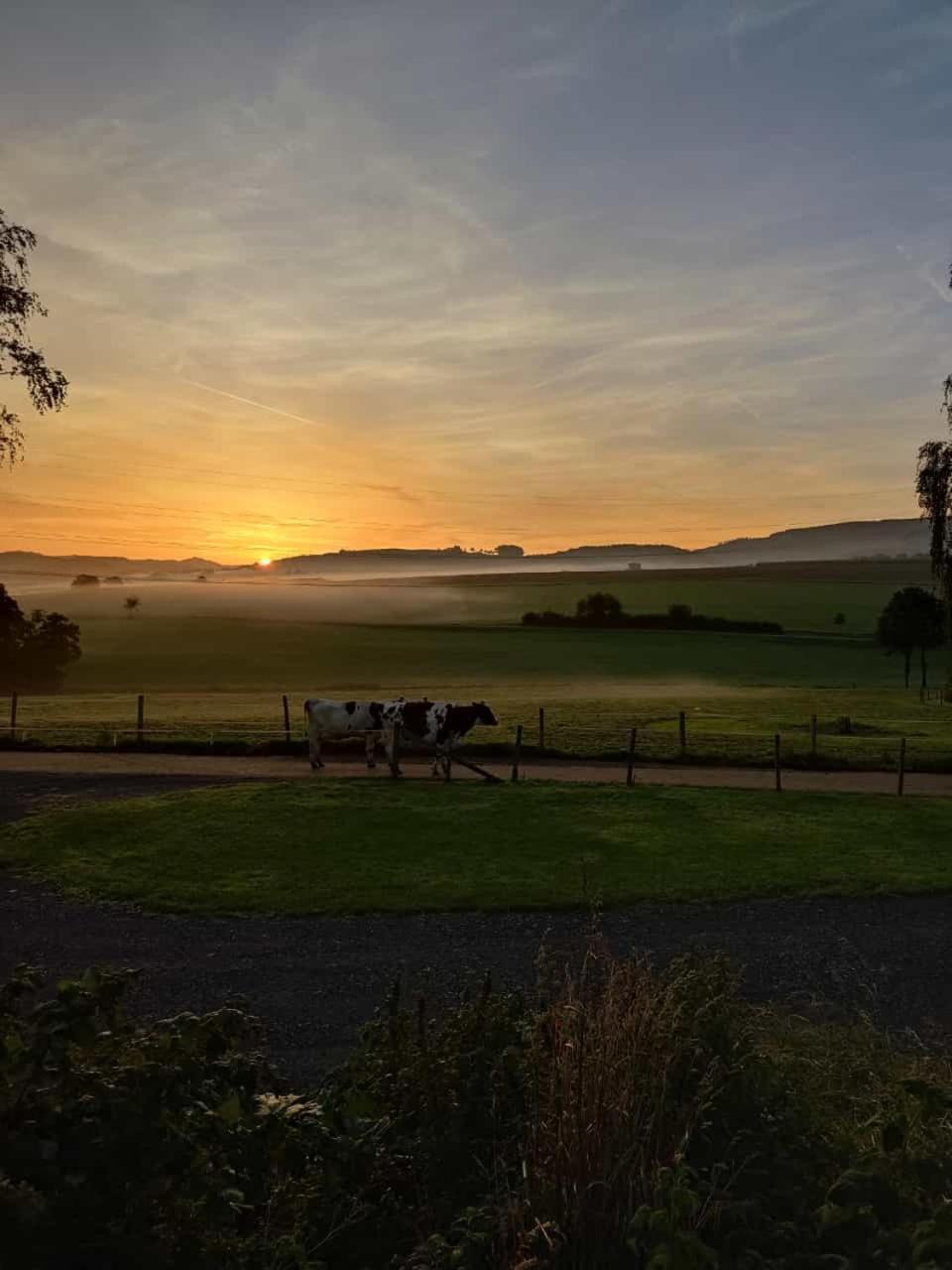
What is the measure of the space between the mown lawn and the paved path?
1984 millimetres

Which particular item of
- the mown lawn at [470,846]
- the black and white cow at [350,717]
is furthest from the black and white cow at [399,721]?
the mown lawn at [470,846]

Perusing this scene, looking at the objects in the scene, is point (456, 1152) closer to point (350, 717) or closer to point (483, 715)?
point (483, 715)

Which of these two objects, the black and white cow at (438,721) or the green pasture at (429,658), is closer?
the black and white cow at (438,721)

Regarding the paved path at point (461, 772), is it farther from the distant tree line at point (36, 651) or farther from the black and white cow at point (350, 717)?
the distant tree line at point (36, 651)

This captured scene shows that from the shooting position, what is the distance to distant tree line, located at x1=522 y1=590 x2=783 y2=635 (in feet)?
345

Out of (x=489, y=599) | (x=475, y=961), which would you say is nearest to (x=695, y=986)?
(x=475, y=961)

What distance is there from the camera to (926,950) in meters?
13.2

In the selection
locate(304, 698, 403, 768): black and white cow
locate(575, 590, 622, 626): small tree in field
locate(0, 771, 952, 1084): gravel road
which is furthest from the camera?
locate(575, 590, 622, 626): small tree in field

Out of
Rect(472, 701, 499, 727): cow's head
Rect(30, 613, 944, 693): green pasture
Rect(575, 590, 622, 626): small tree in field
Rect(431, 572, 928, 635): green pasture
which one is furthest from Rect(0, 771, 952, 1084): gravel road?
Rect(431, 572, 928, 635): green pasture

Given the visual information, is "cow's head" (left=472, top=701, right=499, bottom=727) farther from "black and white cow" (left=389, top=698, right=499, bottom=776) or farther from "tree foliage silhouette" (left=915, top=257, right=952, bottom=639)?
"tree foliage silhouette" (left=915, top=257, right=952, bottom=639)

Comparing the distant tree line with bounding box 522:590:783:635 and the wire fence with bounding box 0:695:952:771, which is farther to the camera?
the distant tree line with bounding box 522:590:783:635

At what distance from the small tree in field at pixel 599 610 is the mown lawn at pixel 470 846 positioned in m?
Result: 85.2

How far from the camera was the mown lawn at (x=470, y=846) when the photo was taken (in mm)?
15828

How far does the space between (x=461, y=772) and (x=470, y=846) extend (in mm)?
8929
